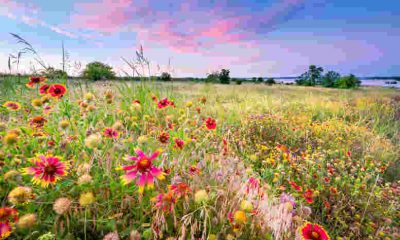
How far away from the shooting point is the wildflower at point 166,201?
1008 mm

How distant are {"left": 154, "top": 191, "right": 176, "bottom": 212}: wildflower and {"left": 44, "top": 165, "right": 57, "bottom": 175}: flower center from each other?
46cm

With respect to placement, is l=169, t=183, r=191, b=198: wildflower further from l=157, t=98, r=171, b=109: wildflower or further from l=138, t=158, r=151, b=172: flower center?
l=157, t=98, r=171, b=109: wildflower

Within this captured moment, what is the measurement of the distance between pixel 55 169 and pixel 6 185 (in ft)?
1.44

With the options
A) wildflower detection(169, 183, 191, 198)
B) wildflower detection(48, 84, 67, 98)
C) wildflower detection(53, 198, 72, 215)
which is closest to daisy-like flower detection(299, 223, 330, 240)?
wildflower detection(169, 183, 191, 198)

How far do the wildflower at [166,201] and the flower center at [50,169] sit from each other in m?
0.46

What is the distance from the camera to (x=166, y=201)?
1016 millimetres

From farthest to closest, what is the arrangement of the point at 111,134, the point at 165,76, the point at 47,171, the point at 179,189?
the point at 165,76
the point at 111,134
the point at 179,189
the point at 47,171

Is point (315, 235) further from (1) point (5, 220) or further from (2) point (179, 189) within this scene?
(1) point (5, 220)

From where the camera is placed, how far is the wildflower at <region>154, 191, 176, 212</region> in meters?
1.01

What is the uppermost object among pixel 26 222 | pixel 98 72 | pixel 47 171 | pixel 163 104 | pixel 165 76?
pixel 98 72

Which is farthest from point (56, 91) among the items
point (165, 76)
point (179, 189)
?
point (165, 76)

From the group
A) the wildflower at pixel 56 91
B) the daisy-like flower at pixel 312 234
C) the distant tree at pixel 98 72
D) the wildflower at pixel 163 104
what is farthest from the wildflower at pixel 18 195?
the distant tree at pixel 98 72

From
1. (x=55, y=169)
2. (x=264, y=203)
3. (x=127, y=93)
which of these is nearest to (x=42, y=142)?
(x=55, y=169)

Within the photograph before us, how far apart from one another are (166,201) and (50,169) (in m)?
0.52
